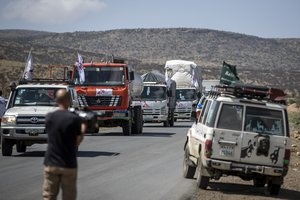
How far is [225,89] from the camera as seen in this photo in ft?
45.9

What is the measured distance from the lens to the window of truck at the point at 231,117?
43.3 ft

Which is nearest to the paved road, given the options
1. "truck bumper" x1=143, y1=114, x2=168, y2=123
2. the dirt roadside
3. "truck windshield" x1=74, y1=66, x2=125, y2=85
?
the dirt roadside

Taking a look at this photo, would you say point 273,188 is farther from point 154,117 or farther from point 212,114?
point 154,117

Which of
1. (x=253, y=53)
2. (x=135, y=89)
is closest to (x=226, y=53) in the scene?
(x=253, y=53)

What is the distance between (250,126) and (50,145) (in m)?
6.01

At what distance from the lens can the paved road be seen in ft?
41.0

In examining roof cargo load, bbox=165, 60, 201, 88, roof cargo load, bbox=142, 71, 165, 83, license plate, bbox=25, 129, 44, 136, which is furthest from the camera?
roof cargo load, bbox=165, 60, 201, 88

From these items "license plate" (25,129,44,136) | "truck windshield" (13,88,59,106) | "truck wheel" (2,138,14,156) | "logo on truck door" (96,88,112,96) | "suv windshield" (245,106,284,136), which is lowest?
"truck wheel" (2,138,14,156)

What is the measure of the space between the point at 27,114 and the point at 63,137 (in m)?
11.2

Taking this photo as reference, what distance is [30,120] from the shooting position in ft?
61.8

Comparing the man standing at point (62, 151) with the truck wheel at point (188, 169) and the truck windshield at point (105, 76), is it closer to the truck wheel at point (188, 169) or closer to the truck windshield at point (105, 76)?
the truck wheel at point (188, 169)

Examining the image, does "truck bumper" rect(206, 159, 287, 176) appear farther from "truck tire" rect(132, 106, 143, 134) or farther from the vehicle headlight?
"truck tire" rect(132, 106, 143, 134)

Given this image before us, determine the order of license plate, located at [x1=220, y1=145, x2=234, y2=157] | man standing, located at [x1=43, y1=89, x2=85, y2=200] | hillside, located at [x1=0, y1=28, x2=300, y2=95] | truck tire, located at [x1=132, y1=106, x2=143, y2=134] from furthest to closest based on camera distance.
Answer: hillside, located at [x1=0, y1=28, x2=300, y2=95] → truck tire, located at [x1=132, y1=106, x2=143, y2=134] → license plate, located at [x1=220, y1=145, x2=234, y2=157] → man standing, located at [x1=43, y1=89, x2=85, y2=200]

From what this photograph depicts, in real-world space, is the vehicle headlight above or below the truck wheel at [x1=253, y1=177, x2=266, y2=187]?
above
